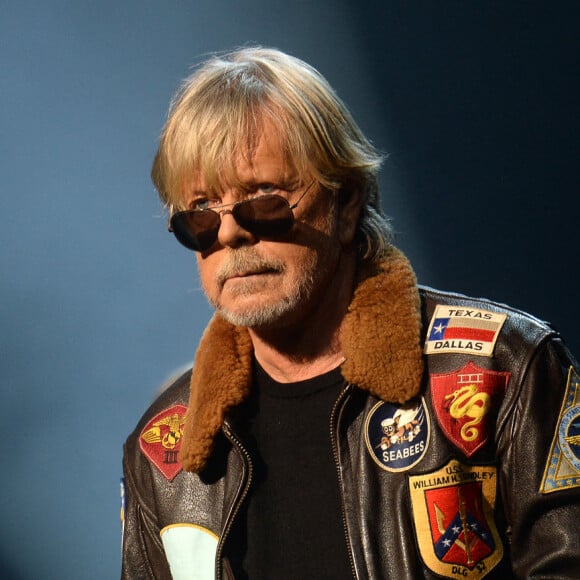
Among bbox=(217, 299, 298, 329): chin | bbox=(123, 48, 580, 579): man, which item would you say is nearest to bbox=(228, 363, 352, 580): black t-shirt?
bbox=(123, 48, 580, 579): man

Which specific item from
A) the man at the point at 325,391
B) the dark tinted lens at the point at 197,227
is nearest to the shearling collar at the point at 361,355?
the man at the point at 325,391

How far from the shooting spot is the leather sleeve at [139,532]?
2.06m

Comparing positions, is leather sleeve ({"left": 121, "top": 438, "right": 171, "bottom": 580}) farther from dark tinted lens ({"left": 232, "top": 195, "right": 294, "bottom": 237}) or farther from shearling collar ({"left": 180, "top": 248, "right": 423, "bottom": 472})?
dark tinted lens ({"left": 232, "top": 195, "right": 294, "bottom": 237})

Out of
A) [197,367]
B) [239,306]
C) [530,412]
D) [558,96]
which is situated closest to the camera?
[530,412]

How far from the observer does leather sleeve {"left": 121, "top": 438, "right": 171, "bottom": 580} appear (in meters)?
2.06

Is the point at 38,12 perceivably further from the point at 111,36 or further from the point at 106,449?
the point at 106,449

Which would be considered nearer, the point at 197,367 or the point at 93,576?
the point at 197,367

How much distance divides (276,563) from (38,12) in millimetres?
1475

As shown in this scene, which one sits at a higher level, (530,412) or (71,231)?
(71,231)

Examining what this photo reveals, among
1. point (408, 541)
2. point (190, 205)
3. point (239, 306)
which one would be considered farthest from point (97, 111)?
point (408, 541)

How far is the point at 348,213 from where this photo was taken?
1.97 m

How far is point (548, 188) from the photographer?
2.33m

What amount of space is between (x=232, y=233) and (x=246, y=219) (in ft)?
0.12

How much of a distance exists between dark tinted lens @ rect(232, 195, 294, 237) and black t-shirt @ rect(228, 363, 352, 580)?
0.94ft
